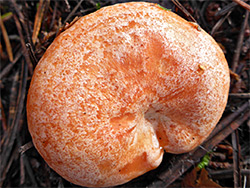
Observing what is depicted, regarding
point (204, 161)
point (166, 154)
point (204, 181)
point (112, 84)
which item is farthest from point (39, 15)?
point (204, 181)

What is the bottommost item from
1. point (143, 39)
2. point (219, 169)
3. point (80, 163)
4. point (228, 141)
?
point (219, 169)

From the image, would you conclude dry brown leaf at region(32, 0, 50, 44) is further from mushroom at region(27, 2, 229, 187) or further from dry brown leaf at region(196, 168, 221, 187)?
dry brown leaf at region(196, 168, 221, 187)

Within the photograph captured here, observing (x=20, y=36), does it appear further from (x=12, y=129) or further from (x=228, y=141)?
(x=228, y=141)

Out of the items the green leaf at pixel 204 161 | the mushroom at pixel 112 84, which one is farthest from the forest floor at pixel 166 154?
the mushroom at pixel 112 84

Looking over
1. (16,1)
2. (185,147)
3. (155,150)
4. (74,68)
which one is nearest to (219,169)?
(185,147)

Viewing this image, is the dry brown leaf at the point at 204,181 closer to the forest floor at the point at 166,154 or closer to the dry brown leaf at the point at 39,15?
the forest floor at the point at 166,154

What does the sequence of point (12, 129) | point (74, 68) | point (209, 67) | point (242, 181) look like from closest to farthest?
point (74, 68)
point (209, 67)
point (242, 181)
point (12, 129)

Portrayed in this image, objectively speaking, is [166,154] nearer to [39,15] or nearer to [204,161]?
[204,161]
